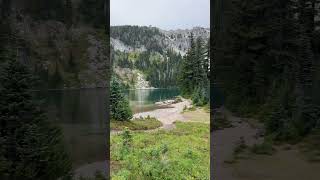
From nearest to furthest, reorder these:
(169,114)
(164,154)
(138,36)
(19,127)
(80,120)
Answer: (19,127) < (80,120) < (164,154) < (169,114) < (138,36)

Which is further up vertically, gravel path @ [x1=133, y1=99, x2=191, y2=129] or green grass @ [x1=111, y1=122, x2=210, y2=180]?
gravel path @ [x1=133, y1=99, x2=191, y2=129]

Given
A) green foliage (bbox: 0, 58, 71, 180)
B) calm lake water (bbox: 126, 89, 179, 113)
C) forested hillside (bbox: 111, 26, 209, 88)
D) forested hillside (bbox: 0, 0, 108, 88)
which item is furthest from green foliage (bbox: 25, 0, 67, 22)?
forested hillside (bbox: 111, 26, 209, 88)

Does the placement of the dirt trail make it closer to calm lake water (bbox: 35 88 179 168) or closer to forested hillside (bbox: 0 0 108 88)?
calm lake water (bbox: 35 88 179 168)

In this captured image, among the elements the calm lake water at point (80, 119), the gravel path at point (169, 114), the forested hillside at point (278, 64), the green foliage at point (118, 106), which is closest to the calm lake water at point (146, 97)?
the gravel path at point (169, 114)

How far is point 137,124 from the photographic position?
8.27 m

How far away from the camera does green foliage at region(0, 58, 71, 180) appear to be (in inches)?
113

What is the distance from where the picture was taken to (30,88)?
296cm

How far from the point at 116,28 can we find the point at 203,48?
5.04 meters

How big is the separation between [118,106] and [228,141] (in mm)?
3386

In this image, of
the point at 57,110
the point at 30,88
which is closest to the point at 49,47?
the point at 57,110

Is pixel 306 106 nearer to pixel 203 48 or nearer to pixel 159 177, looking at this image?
pixel 159 177

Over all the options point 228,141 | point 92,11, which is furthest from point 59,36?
point 228,141

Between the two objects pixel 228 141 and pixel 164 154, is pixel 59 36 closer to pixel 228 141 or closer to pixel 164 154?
pixel 164 154

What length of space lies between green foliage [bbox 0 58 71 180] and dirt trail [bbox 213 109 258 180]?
215 centimetres
